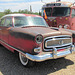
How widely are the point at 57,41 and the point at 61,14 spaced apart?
5256mm

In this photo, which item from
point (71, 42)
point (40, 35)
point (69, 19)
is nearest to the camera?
point (40, 35)

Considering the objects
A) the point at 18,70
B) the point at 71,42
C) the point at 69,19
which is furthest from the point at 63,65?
the point at 69,19

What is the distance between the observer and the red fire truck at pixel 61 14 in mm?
8172

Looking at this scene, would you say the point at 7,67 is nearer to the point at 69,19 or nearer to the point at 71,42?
the point at 71,42

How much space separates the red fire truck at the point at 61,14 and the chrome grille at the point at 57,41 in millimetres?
4474

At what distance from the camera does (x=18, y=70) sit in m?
3.61

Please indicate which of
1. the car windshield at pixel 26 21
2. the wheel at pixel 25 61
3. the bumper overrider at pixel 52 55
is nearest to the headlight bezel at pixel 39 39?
the bumper overrider at pixel 52 55

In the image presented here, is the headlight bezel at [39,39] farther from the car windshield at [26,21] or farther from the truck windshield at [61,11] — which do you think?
the truck windshield at [61,11]

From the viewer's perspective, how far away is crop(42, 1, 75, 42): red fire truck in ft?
26.8

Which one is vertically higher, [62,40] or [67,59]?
[62,40]

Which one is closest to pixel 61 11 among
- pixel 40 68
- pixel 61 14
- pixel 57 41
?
pixel 61 14

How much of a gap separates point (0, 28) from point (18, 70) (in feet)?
8.04

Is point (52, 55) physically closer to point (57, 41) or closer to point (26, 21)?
point (57, 41)

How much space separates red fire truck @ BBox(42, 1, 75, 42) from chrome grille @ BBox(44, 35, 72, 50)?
447 centimetres
